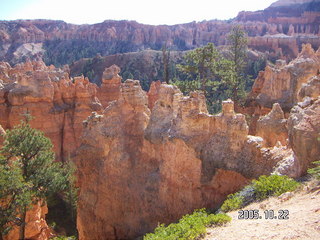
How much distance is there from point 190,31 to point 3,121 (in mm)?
95982

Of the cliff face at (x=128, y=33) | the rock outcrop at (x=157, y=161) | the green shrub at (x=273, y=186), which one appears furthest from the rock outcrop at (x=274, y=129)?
the cliff face at (x=128, y=33)

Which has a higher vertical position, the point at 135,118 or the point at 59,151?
the point at 135,118

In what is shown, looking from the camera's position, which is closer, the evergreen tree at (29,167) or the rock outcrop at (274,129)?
the evergreen tree at (29,167)

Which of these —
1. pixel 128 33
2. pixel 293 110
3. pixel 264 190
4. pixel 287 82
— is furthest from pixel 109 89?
pixel 128 33

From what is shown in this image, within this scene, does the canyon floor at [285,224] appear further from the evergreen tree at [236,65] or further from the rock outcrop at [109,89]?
the rock outcrop at [109,89]

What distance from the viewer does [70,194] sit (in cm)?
1950

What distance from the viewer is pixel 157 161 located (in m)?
13.1

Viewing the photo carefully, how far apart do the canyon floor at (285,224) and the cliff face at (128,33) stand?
93460mm

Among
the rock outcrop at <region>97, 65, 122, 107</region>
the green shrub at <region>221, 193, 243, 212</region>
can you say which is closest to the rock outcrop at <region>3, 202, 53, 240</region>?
the green shrub at <region>221, 193, 243, 212</region>

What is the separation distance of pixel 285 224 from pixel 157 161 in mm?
7306

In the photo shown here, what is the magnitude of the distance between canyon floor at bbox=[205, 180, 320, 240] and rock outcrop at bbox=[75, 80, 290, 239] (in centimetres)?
255

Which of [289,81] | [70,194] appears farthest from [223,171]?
[289,81]

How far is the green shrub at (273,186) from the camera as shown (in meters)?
8.26

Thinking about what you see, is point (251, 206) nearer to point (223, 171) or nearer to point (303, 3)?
point (223, 171)
